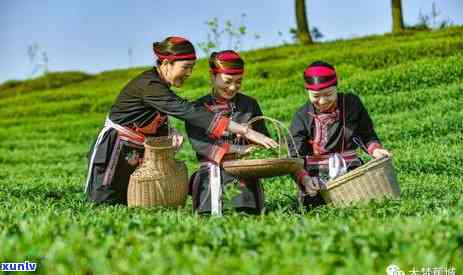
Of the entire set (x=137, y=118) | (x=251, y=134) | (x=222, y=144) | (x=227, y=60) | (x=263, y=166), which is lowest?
(x=263, y=166)

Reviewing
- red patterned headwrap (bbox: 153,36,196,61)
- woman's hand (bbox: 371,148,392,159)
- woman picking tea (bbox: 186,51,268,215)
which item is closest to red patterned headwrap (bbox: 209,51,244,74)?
woman picking tea (bbox: 186,51,268,215)

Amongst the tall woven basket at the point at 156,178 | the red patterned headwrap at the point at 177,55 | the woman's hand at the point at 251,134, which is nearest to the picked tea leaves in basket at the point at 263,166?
the woman's hand at the point at 251,134

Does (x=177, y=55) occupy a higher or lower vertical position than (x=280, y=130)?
higher

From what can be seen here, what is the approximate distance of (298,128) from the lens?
8023mm

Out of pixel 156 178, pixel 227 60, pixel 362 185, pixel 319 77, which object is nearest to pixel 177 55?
pixel 227 60

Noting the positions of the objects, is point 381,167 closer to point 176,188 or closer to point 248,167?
point 248,167

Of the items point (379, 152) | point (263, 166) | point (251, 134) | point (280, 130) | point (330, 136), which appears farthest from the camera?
point (330, 136)

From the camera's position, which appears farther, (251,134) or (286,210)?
(286,210)

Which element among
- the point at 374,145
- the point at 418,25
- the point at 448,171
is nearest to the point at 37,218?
the point at 374,145

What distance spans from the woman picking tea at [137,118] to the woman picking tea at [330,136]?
0.92 meters

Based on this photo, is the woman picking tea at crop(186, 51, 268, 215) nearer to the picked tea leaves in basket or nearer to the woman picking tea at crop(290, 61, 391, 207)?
the picked tea leaves in basket

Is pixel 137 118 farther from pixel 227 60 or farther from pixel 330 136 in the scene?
pixel 330 136

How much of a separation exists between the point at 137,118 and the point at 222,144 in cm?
90

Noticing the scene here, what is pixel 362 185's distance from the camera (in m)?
7.12
